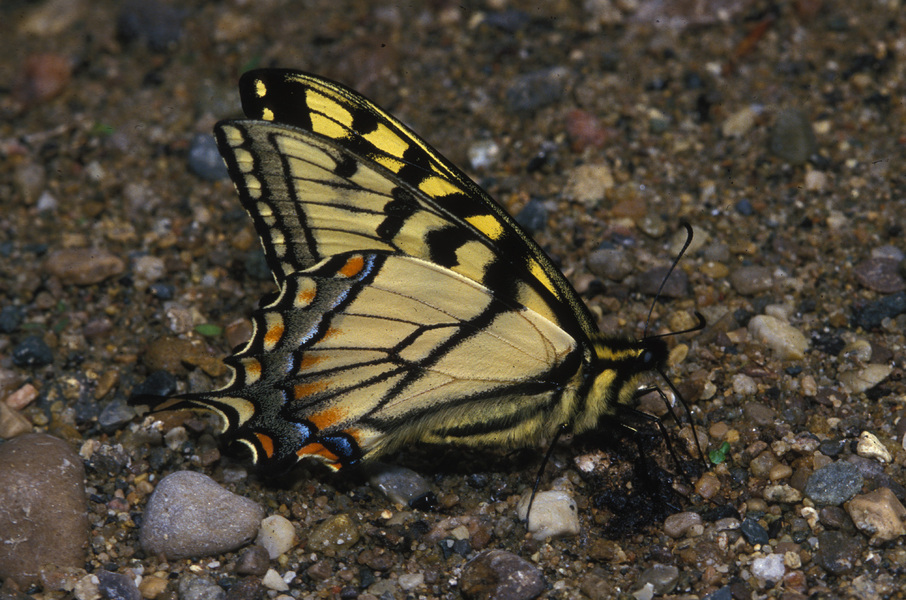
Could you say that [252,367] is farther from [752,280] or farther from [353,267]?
[752,280]

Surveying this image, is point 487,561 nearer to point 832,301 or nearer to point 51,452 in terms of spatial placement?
point 51,452

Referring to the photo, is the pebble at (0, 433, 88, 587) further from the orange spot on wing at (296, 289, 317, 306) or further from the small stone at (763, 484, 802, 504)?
the small stone at (763, 484, 802, 504)

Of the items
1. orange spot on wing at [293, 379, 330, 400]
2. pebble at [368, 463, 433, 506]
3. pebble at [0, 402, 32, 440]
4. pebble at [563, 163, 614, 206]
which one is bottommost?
pebble at [368, 463, 433, 506]

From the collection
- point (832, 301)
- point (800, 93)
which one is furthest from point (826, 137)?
point (832, 301)

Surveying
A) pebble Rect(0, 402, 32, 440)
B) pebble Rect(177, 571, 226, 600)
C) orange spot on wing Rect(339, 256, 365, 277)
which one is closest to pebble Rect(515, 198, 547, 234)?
orange spot on wing Rect(339, 256, 365, 277)

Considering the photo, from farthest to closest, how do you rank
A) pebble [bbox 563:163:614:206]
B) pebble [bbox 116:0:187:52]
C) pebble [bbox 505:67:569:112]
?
pebble [bbox 116:0:187:52] → pebble [bbox 505:67:569:112] → pebble [bbox 563:163:614:206]

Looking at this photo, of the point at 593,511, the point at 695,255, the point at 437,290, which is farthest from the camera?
the point at 695,255
